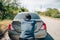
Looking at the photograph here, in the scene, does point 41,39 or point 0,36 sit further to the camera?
point 0,36

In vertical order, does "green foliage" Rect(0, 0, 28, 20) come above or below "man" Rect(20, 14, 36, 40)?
below

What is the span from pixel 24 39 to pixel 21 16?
2301 millimetres

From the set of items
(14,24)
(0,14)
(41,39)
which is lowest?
(0,14)

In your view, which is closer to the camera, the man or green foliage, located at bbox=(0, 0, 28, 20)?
the man

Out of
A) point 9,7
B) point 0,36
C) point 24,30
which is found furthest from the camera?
point 9,7

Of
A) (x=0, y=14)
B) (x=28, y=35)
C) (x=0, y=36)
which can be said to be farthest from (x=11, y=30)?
(x=0, y=14)

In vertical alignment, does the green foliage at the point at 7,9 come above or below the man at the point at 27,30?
below

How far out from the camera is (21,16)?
12.7 meters

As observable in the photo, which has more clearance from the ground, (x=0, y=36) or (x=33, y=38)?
(x=33, y=38)

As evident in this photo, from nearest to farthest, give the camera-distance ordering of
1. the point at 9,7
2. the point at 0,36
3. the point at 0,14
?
the point at 0,36
the point at 0,14
the point at 9,7

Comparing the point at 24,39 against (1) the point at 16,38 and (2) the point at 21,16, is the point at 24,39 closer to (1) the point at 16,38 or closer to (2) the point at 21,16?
(1) the point at 16,38

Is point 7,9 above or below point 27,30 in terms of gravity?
below

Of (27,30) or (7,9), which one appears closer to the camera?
(27,30)

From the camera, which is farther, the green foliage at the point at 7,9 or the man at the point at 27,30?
the green foliage at the point at 7,9
